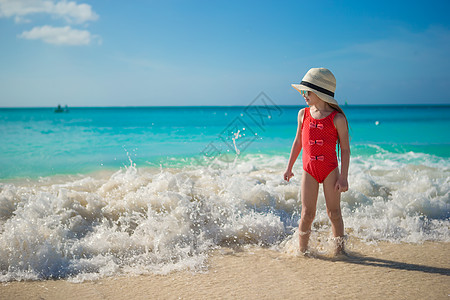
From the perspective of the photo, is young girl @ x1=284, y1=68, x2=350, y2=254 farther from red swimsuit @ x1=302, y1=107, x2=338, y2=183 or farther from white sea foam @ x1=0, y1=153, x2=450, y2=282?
white sea foam @ x1=0, y1=153, x2=450, y2=282

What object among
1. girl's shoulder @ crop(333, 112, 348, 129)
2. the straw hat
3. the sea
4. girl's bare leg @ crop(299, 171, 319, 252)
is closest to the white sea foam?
the sea

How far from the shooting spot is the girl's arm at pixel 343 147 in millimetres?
2693

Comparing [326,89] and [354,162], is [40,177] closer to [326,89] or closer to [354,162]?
[326,89]


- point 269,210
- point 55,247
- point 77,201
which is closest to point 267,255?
point 269,210

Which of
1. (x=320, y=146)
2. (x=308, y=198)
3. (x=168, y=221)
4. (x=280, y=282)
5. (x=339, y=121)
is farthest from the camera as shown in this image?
(x=168, y=221)

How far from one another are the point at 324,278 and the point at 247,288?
0.63m

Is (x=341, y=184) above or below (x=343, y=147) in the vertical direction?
below

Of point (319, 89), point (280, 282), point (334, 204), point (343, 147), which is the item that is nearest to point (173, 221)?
point (280, 282)

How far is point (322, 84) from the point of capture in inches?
107

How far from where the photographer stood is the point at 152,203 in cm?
393

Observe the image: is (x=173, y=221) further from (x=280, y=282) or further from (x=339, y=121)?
(x=339, y=121)

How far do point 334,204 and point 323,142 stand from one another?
557 millimetres

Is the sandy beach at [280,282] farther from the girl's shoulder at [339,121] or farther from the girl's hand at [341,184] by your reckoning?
the girl's shoulder at [339,121]

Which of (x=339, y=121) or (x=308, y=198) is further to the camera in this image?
(x=308, y=198)
